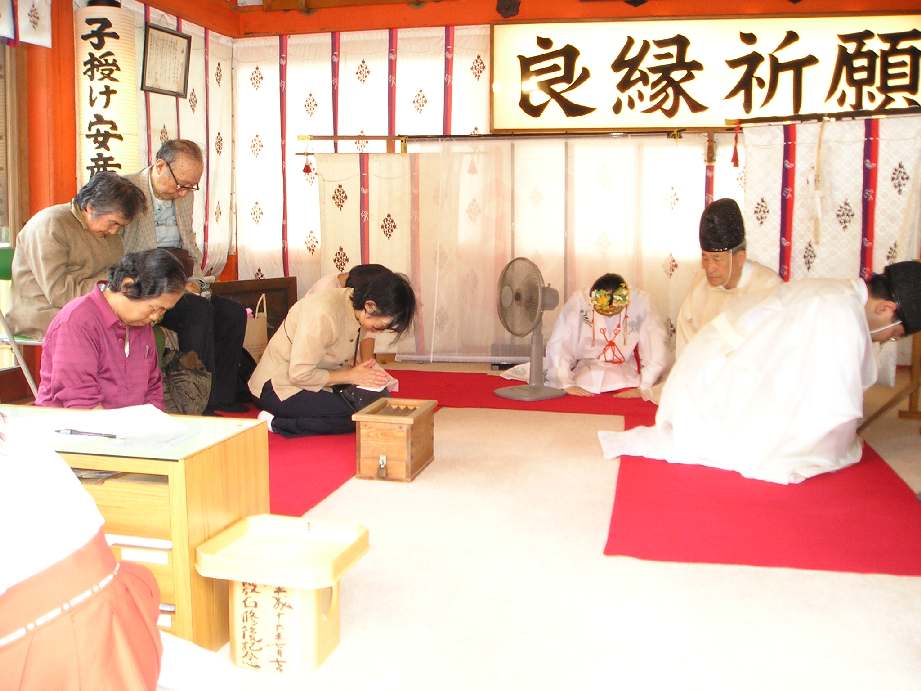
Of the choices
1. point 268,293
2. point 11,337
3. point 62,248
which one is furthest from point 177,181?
point 268,293

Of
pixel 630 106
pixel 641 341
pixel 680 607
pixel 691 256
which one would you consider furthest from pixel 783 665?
pixel 630 106

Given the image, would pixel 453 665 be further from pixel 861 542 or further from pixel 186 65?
pixel 186 65

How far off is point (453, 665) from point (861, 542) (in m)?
1.50

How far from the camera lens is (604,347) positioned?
5531mm

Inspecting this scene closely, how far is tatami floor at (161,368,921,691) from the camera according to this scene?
1982 millimetres

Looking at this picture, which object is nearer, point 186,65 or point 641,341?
point 641,341

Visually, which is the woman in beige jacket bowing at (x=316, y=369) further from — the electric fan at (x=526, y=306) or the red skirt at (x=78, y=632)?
the red skirt at (x=78, y=632)

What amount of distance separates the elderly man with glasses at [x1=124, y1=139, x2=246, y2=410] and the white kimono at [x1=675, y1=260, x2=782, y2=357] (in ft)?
7.83

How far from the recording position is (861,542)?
9.19 ft

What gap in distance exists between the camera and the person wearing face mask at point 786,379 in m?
3.47

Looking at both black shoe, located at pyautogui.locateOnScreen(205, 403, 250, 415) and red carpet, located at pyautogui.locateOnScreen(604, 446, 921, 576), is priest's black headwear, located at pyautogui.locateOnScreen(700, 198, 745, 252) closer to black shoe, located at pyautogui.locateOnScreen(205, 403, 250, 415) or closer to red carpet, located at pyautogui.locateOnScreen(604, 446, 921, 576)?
red carpet, located at pyautogui.locateOnScreen(604, 446, 921, 576)

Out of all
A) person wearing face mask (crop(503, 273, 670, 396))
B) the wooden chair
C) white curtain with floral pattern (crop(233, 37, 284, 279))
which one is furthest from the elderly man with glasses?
white curtain with floral pattern (crop(233, 37, 284, 279))

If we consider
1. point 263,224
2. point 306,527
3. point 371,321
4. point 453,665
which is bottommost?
point 453,665

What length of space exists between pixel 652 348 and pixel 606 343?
30cm
